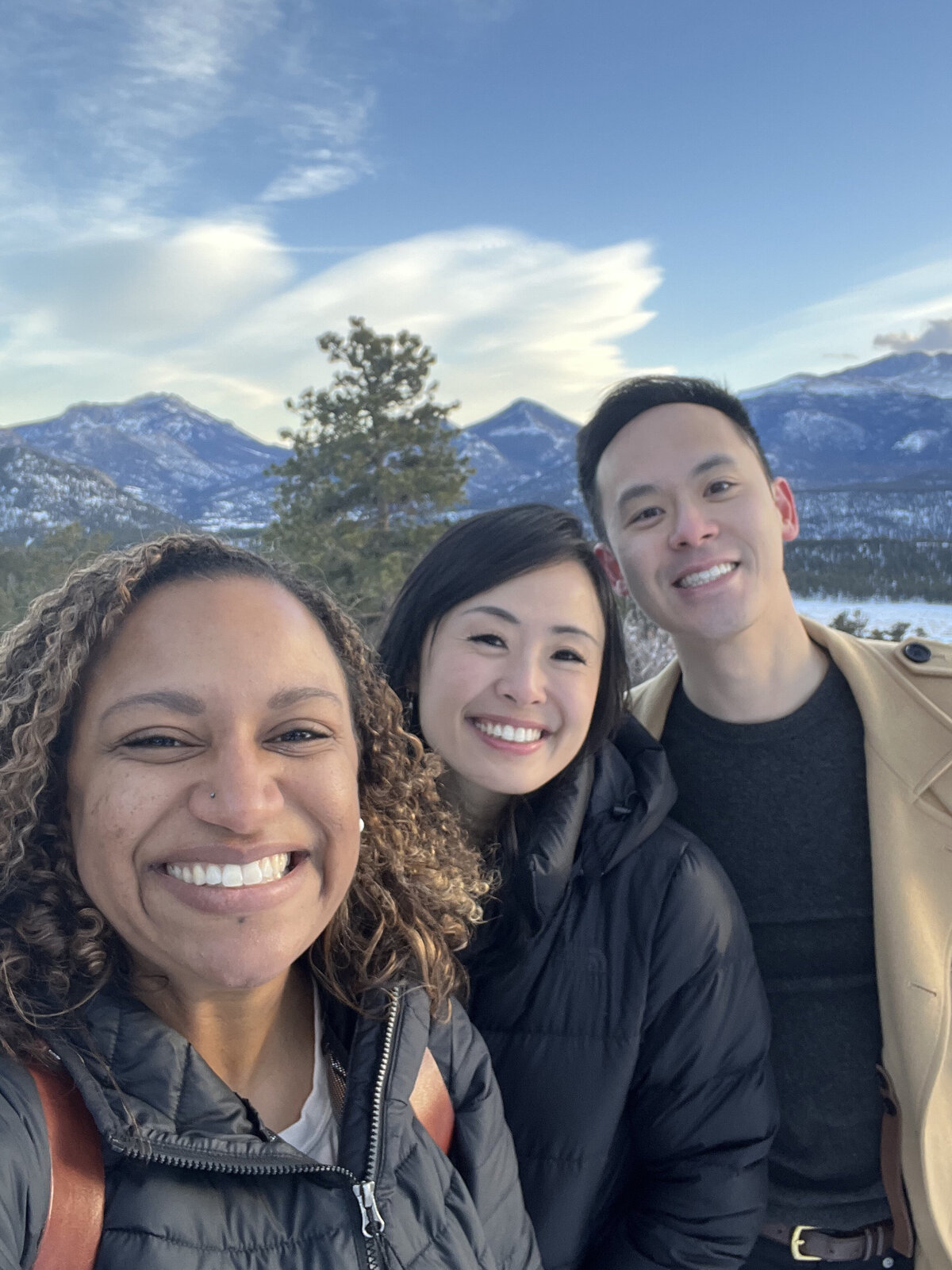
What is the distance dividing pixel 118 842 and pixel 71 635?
0.36m

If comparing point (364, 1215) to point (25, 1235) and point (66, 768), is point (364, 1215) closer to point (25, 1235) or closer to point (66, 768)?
point (25, 1235)

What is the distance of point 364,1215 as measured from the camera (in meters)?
1.28

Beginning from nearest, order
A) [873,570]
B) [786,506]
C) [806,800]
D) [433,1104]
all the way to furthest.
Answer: [433,1104]
[806,800]
[786,506]
[873,570]

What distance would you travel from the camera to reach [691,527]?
2.43 meters

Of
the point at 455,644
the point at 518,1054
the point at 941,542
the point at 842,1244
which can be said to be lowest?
the point at 842,1244

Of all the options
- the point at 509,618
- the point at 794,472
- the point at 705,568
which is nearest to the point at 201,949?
the point at 509,618

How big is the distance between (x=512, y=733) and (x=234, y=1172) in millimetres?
1133

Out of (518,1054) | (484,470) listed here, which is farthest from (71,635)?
(484,470)

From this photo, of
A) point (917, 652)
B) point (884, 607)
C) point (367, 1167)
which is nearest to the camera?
point (367, 1167)

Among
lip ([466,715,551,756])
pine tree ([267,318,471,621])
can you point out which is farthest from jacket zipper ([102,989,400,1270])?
pine tree ([267,318,471,621])

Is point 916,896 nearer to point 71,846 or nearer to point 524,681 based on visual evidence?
point 524,681

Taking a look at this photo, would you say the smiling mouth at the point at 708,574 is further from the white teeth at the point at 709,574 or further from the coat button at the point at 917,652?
the coat button at the point at 917,652

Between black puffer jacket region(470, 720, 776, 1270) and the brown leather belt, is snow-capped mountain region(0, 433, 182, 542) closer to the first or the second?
black puffer jacket region(470, 720, 776, 1270)

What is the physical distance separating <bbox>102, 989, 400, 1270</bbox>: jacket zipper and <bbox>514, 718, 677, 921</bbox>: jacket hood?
0.59 metres
